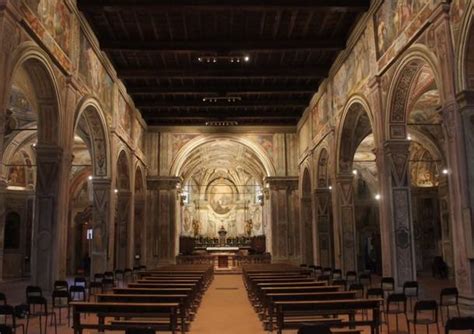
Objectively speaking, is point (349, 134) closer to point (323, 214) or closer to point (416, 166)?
point (323, 214)

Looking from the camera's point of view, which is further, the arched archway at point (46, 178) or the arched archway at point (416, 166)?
the arched archway at point (416, 166)

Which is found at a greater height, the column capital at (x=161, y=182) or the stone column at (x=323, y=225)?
the column capital at (x=161, y=182)

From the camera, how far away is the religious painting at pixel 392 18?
37.1 feet

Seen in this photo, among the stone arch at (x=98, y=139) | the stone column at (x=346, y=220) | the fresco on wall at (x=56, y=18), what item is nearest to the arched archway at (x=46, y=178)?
the fresco on wall at (x=56, y=18)

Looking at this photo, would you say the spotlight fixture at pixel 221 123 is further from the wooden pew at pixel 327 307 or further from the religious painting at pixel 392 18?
the wooden pew at pixel 327 307

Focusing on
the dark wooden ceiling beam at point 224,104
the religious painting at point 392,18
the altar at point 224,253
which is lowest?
the altar at point 224,253

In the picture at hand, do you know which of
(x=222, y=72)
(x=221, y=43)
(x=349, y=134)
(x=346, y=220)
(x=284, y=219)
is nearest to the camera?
(x=221, y=43)

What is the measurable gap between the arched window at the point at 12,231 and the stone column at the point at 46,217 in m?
14.0

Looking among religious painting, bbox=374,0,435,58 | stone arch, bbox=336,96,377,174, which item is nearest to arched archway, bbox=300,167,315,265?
stone arch, bbox=336,96,377,174

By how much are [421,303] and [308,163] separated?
1776 cm

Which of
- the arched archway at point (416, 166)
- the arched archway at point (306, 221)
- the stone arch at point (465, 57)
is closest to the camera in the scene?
the stone arch at point (465, 57)

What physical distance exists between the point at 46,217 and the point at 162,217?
15771mm

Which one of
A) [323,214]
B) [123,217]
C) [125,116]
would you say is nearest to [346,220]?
[323,214]

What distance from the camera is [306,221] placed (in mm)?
26344
